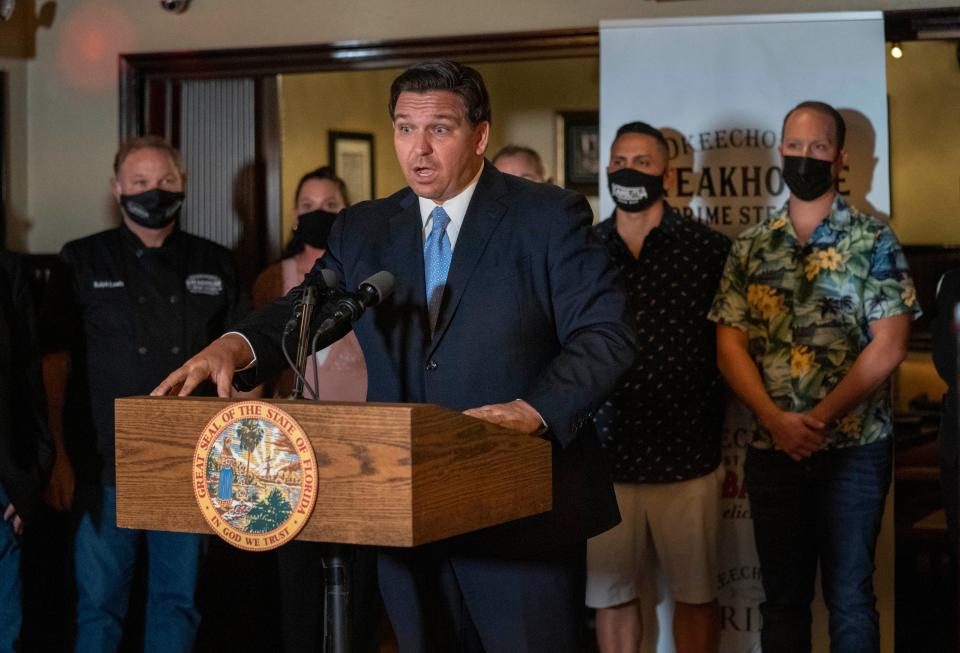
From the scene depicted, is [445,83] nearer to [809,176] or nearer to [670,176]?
[809,176]

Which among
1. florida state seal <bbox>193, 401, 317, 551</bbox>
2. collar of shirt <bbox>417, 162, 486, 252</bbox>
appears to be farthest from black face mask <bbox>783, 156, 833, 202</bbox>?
florida state seal <bbox>193, 401, 317, 551</bbox>

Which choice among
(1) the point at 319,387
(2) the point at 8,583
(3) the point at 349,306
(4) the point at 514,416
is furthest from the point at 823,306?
(2) the point at 8,583

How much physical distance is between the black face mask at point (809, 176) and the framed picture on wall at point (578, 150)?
3.45 meters

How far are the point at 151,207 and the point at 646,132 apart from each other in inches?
60.9

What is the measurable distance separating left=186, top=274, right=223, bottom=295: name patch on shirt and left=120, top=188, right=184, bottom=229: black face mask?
0.63 ft

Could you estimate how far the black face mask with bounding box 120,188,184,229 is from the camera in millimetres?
3791

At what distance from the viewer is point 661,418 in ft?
12.2

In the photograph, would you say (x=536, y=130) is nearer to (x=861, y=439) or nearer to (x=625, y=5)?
(x=625, y=5)

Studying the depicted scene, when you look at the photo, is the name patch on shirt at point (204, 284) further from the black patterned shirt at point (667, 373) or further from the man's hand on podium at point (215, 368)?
the man's hand on podium at point (215, 368)

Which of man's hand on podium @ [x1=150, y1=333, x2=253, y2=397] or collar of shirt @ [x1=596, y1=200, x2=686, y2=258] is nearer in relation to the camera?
man's hand on podium @ [x1=150, y1=333, x2=253, y2=397]

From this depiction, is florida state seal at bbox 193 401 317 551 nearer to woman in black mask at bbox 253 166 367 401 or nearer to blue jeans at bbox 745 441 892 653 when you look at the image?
woman in black mask at bbox 253 166 367 401

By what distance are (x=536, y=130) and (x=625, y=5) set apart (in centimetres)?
283

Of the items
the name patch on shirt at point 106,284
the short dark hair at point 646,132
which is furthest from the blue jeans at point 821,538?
the name patch on shirt at point 106,284

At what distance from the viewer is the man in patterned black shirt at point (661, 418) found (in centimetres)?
372
